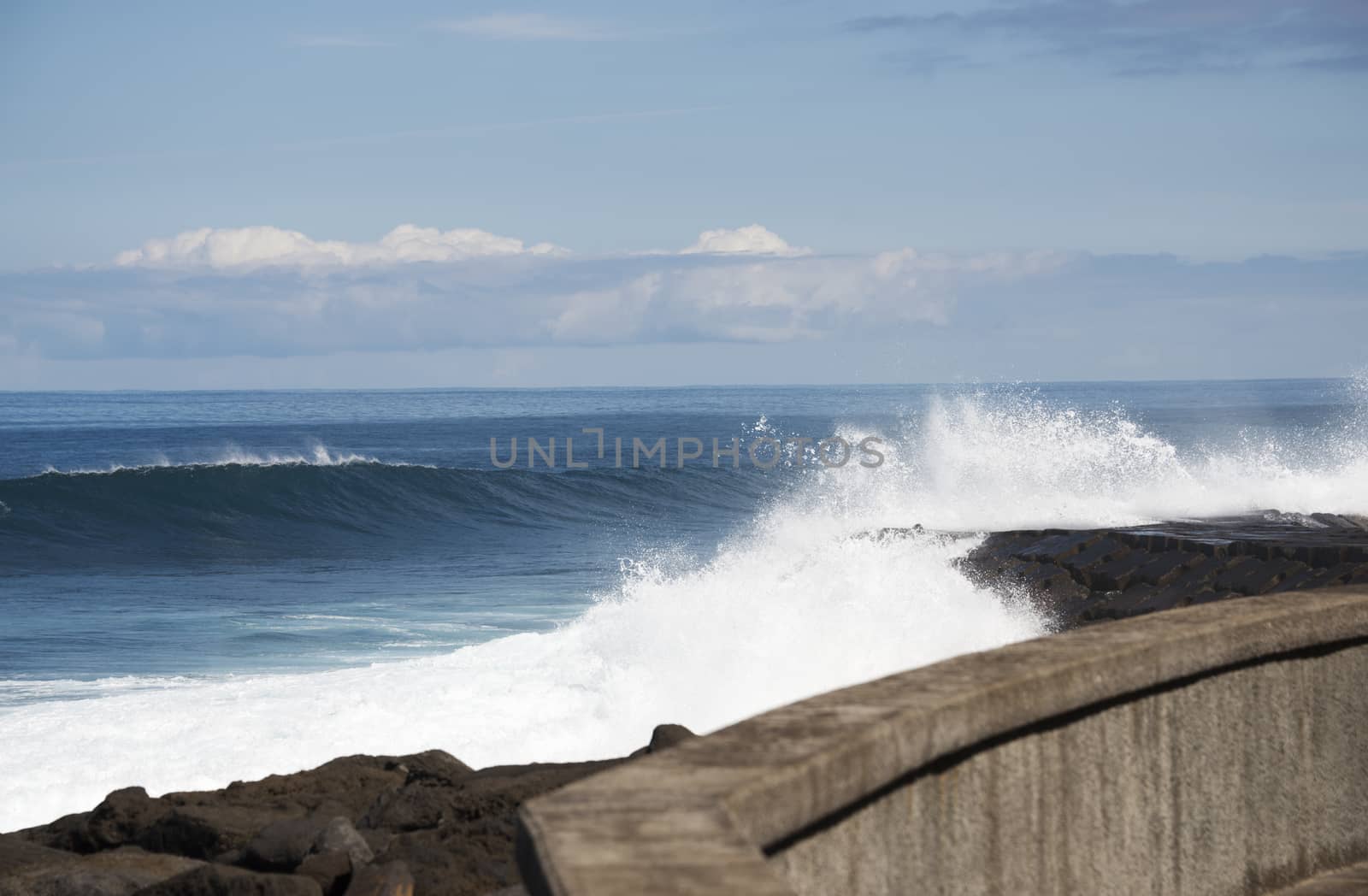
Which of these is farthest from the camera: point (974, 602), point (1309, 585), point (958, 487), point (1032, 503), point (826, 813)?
point (958, 487)

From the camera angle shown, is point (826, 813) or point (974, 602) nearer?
point (826, 813)

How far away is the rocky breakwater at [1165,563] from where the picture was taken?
32.3 feet

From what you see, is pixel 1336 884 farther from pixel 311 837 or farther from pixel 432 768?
pixel 432 768

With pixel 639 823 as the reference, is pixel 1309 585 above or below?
below

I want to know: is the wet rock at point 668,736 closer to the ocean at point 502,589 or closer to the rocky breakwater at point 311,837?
the rocky breakwater at point 311,837

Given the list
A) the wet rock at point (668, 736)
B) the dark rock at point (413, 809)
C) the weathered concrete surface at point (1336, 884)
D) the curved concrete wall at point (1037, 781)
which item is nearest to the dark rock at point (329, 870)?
the dark rock at point (413, 809)

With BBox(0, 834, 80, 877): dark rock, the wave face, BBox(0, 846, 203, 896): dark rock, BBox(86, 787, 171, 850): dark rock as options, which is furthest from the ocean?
BBox(0, 846, 203, 896): dark rock

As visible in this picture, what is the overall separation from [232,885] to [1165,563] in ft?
29.6

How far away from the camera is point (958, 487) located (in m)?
19.0

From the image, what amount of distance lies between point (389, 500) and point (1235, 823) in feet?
84.6

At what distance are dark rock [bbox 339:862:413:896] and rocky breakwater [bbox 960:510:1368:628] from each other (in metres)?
6.52

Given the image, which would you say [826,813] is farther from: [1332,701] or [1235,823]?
[1332,701]

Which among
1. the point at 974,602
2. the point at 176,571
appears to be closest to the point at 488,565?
the point at 176,571

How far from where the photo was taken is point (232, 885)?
3957 millimetres
